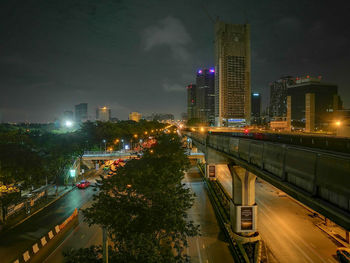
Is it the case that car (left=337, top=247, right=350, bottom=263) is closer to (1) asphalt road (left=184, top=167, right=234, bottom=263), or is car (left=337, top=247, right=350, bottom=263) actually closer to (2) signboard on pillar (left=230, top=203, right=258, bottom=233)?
(2) signboard on pillar (left=230, top=203, right=258, bottom=233)

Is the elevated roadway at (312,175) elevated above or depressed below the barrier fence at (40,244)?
above

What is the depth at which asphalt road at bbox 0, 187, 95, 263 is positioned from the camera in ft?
58.7

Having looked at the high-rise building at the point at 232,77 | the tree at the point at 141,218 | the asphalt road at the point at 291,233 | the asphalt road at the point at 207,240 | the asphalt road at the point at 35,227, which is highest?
the high-rise building at the point at 232,77

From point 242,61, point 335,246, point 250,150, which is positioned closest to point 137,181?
point 250,150

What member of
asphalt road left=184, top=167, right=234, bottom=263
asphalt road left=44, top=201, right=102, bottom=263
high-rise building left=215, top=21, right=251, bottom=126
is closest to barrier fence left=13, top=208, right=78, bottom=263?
asphalt road left=44, top=201, right=102, bottom=263

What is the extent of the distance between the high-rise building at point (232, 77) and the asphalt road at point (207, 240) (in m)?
155

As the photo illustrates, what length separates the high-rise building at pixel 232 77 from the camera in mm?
177750

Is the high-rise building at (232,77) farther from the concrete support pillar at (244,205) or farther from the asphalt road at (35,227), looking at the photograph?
the concrete support pillar at (244,205)

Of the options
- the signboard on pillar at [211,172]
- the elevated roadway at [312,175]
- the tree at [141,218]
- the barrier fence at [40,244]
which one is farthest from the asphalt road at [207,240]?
the barrier fence at [40,244]

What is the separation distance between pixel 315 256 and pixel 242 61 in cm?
18057

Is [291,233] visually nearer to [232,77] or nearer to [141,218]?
[141,218]

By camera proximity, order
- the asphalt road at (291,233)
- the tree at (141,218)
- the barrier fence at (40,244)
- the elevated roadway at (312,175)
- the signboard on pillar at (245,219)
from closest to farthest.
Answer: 1. the elevated roadway at (312,175)
2. the tree at (141,218)
3. the barrier fence at (40,244)
4. the asphalt road at (291,233)
5. the signboard on pillar at (245,219)

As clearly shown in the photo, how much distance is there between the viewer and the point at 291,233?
22.0m

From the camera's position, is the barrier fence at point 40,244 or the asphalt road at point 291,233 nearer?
the barrier fence at point 40,244
